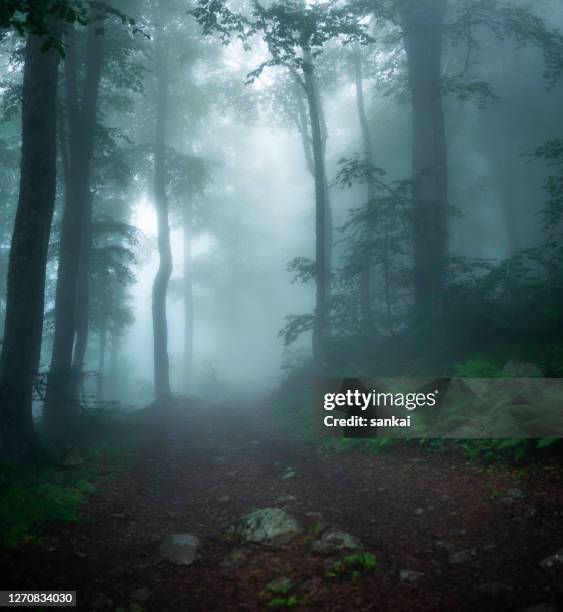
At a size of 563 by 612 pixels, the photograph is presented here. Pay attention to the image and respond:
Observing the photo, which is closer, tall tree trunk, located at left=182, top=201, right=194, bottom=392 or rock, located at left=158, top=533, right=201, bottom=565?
rock, located at left=158, top=533, right=201, bottom=565

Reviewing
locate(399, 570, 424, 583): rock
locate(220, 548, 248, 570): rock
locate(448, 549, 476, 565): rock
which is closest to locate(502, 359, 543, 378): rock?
locate(448, 549, 476, 565): rock

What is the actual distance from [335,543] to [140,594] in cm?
179

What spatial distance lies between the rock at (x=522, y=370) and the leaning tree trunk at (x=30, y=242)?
7863mm

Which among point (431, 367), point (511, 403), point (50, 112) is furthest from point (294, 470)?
point (50, 112)

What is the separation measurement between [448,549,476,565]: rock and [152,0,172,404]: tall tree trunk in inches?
567

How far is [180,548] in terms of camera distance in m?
4.27

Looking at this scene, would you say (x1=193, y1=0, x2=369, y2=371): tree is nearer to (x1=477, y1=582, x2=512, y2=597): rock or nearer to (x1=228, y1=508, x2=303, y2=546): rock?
(x1=228, y1=508, x2=303, y2=546): rock

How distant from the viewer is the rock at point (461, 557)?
3.67 metres

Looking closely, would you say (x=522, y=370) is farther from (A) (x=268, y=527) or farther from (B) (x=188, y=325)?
(B) (x=188, y=325)

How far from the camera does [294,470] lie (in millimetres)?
7023

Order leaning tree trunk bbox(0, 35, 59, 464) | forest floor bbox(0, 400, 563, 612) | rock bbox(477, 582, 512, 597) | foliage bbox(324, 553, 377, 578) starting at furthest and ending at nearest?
leaning tree trunk bbox(0, 35, 59, 464)
foliage bbox(324, 553, 377, 578)
forest floor bbox(0, 400, 563, 612)
rock bbox(477, 582, 512, 597)

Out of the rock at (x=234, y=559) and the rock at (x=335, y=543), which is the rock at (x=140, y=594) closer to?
the rock at (x=234, y=559)

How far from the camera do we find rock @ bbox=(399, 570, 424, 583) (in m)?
3.47

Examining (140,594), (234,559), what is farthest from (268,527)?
(140,594)
